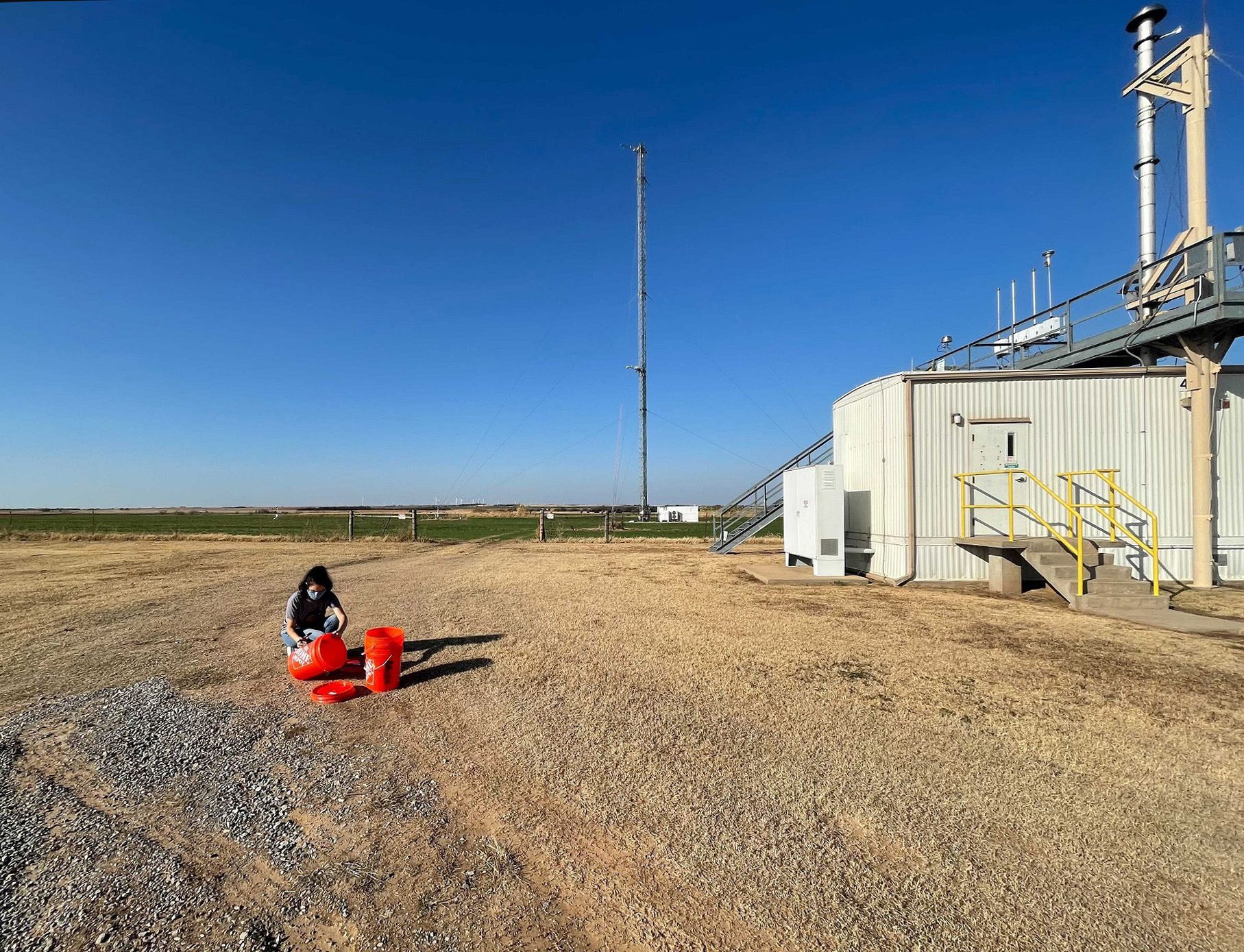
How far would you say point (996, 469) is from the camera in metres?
11.5

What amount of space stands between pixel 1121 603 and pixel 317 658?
11272 mm

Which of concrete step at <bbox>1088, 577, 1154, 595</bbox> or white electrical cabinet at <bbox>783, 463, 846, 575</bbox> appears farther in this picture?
white electrical cabinet at <bbox>783, 463, 846, 575</bbox>

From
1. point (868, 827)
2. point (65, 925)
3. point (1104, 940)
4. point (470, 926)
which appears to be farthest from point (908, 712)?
point (65, 925)

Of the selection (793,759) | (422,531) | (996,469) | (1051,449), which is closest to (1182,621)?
(996,469)

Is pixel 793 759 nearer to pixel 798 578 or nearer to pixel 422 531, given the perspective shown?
pixel 798 578

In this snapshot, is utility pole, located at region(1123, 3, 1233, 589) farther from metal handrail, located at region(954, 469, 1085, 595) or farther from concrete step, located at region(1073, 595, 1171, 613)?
concrete step, located at region(1073, 595, 1171, 613)

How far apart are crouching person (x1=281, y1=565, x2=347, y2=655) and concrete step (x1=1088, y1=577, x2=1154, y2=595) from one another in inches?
430

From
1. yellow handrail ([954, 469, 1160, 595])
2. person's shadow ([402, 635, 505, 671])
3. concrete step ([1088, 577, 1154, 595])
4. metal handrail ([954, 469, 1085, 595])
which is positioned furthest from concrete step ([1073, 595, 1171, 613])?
person's shadow ([402, 635, 505, 671])

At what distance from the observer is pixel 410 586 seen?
40.5ft

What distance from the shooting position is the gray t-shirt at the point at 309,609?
20.6 feet

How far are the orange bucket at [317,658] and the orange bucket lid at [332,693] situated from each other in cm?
26

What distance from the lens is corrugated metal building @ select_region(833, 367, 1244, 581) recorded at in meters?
11.2

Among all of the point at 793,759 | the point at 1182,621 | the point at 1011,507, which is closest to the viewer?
the point at 793,759

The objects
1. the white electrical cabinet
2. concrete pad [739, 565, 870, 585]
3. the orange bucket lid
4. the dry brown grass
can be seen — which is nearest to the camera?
the dry brown grass
